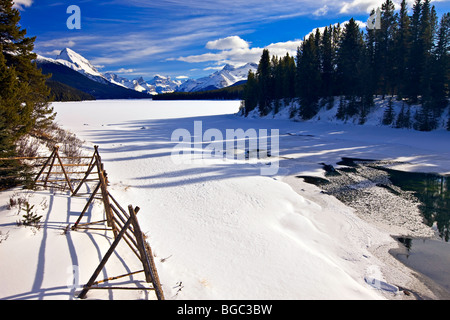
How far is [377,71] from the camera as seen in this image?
121 feet

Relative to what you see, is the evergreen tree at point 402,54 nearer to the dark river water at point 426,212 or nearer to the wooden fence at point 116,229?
the dark river water at point 426,212

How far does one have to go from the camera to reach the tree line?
28297 mm

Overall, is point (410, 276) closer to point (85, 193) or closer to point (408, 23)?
point (85, 193)

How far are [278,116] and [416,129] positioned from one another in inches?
1033

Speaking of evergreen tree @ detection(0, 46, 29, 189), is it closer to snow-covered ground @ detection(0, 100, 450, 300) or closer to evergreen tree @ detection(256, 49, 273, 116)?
snow-covered ground @ detection(0, 100, 450, 300)

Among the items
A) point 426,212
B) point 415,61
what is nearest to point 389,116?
point 415,61

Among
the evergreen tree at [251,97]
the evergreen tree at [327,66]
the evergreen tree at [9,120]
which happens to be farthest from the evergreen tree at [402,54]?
the evergreen tree at [9,120]

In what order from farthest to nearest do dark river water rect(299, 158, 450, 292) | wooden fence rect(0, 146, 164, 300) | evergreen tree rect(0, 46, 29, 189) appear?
evergreen tree rect(0, 46, 29, 189) < dark river water rect(299, 158, 450, 292) < wooden fence rect(0, 146, 164, 300)

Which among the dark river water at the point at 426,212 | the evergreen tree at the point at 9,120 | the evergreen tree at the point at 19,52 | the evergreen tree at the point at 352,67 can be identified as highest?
the evergreen tree at the point at 352,67

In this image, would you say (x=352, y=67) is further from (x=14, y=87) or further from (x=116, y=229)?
(x=116, y=229)

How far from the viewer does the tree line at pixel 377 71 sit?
92.8 ft

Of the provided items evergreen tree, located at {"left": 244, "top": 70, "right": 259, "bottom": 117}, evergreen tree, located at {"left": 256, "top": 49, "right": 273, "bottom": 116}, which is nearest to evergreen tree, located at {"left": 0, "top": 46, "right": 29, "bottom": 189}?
evergreen tree, located at {"left": 256, "top": 49, "right": 273, "bottom": 116}

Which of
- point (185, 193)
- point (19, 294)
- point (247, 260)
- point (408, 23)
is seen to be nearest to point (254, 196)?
point (185, 193)

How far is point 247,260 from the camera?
226 inches
